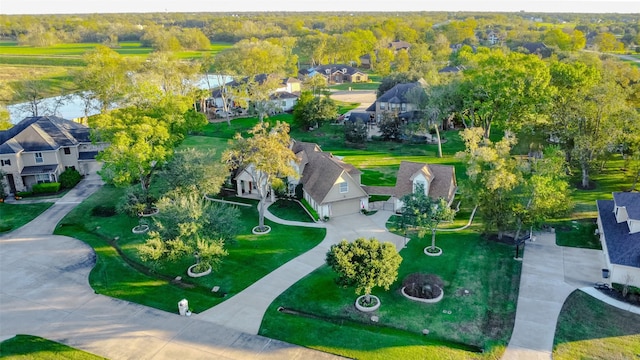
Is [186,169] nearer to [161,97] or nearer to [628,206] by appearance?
[161,97]

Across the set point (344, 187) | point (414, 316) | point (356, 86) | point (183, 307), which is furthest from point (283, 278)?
point (356, 86)

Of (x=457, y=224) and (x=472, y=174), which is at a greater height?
(x=472, y=174)

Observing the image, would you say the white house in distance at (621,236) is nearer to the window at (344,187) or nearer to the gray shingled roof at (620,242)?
the gray shingled roof at (620,242)

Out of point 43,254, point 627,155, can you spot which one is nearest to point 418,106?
point 627,155

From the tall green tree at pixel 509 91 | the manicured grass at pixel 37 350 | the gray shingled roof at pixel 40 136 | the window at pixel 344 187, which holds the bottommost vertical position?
the manicured grass at pixel 37 350

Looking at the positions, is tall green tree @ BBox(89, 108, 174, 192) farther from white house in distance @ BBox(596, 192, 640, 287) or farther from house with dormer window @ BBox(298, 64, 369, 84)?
house with dormer window @ BBox(298, 64, 369, 84)

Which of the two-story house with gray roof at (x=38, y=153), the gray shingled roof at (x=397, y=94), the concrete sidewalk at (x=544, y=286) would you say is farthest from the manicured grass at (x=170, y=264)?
the gray shingled roof at (x=397, y=94)
